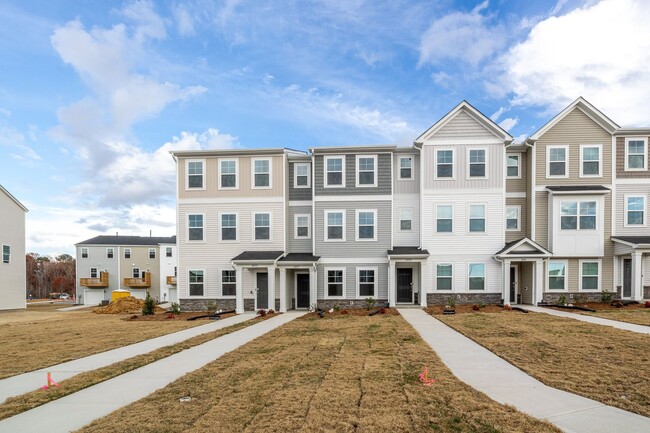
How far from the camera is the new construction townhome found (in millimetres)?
18109

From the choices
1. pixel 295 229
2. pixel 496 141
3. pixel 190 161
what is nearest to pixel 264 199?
pixel 295 229

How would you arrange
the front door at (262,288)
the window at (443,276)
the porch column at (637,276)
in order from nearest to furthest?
the porch column at (637,276), the window at (443,276), the front door at (262,288)

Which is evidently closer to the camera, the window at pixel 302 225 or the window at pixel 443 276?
the window at pixel 443 276

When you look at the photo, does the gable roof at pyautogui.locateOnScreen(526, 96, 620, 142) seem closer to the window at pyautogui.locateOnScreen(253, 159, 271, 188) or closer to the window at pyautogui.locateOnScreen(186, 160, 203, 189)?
the window at pyautogui.locateOnScreen(253, 159, 271, 188)

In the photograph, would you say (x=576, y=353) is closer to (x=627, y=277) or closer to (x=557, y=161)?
(x=557, y=161)

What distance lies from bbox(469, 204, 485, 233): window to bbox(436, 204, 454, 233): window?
940mm

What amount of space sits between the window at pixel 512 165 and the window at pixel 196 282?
17.4 meters

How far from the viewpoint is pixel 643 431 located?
14.2 feet

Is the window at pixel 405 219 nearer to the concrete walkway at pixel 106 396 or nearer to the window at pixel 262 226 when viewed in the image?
the window at pixel 262 226

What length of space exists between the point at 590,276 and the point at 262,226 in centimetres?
1684

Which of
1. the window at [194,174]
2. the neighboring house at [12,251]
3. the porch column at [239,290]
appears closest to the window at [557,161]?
the porch column at [239,290]

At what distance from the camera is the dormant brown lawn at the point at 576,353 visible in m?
5.68

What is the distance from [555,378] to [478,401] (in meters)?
2.04

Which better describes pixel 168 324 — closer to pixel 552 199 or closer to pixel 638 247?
pixel 552 199
